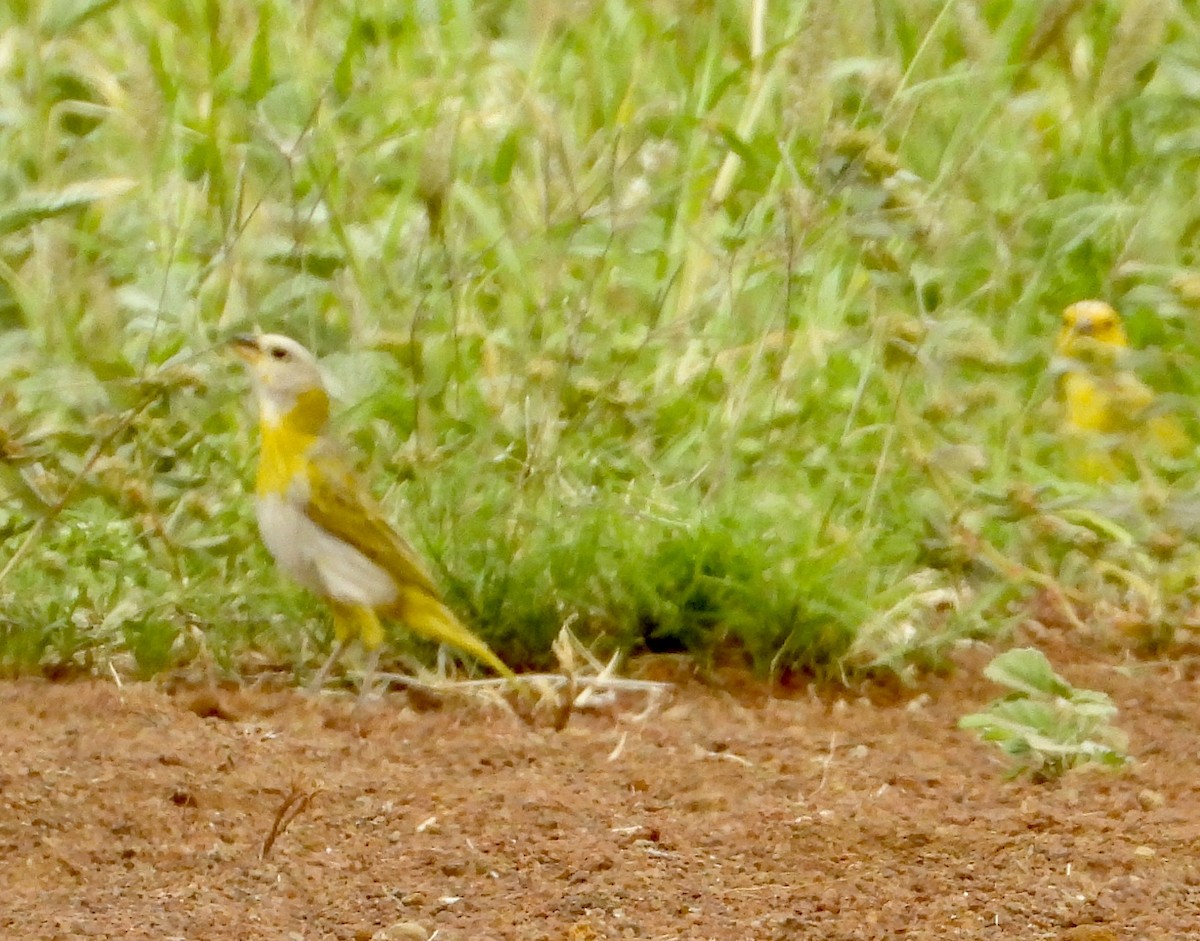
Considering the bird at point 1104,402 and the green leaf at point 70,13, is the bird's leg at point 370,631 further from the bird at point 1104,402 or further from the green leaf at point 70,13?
the bird at point 1104,402

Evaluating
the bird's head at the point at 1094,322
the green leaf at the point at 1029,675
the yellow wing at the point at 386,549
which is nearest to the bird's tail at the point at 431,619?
the yellow wing at the point at 386,549

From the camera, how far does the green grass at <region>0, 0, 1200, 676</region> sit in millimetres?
4062

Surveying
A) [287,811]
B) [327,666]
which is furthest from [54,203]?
[327,666]

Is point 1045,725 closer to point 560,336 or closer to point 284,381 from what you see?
point 284,381

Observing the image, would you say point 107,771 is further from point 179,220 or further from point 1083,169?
point 1083,169

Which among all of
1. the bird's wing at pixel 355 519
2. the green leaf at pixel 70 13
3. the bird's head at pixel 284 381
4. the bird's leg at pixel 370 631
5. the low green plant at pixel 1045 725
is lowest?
the bird's leg at pixel 370 631

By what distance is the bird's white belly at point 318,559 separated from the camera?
3988 mm

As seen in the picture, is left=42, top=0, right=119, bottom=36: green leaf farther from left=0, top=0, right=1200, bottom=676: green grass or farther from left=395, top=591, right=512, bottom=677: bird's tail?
left=395, top=591, right=512, bottom=677: bird's tail

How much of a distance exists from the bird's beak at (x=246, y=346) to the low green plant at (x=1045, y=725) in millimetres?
1678

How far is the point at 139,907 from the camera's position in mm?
2498

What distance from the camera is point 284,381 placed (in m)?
4.37

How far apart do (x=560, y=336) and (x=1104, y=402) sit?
4.06 feet

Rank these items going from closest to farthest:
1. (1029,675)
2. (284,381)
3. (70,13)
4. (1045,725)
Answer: (1045,725), (1029,675), (70,13), (284,381)

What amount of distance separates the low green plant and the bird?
0.65 meters
